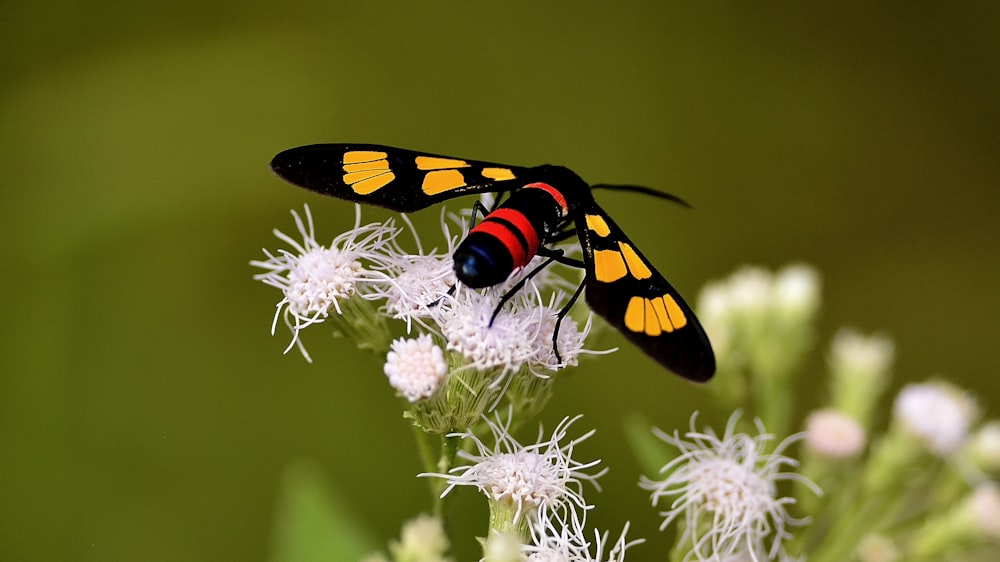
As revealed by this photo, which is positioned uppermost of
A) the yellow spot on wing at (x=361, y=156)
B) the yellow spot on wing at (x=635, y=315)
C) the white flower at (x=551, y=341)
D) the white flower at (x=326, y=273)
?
the yellow spot on wing at (x=361, y=156)

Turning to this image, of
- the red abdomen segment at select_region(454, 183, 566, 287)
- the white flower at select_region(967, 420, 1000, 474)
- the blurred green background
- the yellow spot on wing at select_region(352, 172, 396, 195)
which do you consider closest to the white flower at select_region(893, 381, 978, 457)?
the white flower at select_region(967, 420, 1000, 474)

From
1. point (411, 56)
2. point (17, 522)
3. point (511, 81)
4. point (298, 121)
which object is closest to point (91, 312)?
point (17, 522)

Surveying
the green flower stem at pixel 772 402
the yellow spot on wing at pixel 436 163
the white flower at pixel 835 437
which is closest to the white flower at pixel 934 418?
the white flower at pixel 835 437

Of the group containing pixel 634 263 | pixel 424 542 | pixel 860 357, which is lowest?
pixel 424 542

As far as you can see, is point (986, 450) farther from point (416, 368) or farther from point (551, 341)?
point (416, 368)

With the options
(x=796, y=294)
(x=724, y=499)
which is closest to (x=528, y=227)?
(x=724, y=499)

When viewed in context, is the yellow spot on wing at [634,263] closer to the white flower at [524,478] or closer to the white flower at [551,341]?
the white flower at [551,341]
